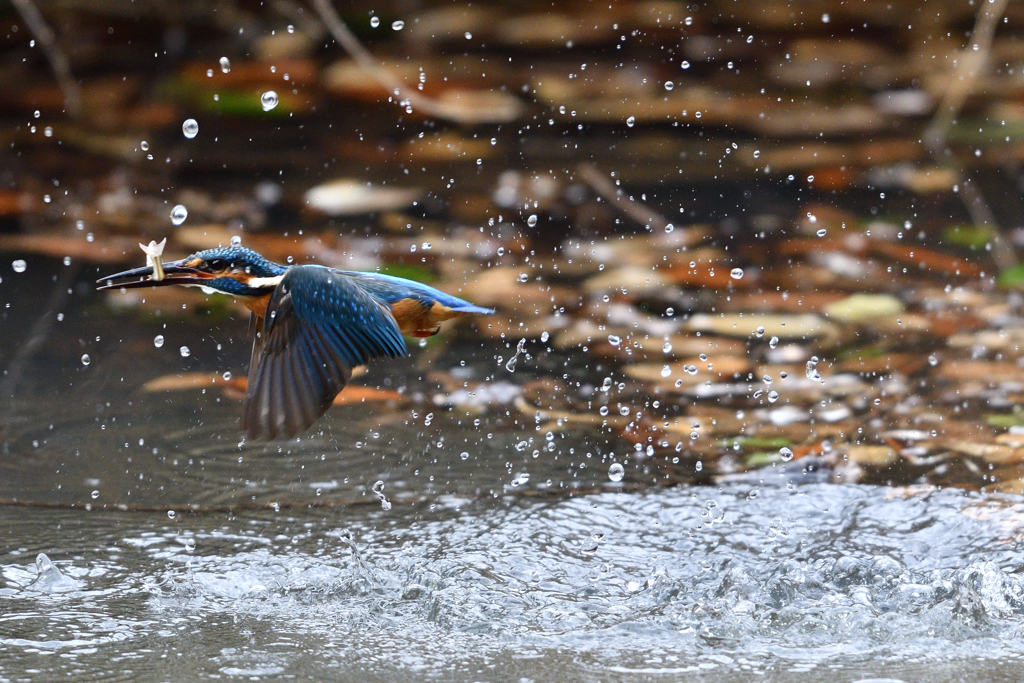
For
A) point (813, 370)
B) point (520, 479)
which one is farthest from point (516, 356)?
point (813, 370)

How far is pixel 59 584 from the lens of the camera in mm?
2369

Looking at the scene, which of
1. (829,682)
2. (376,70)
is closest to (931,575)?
(829,682)

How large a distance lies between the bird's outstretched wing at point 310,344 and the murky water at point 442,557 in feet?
1.19

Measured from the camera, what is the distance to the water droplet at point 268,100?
4.81 meters

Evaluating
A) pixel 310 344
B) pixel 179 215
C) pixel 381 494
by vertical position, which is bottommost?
pixel 381 494

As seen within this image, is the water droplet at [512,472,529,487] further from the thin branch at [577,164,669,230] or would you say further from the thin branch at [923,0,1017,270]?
the thin branch at [923,0,1017,270]

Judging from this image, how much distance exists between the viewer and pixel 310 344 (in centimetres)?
240

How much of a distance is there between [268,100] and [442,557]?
2787mm

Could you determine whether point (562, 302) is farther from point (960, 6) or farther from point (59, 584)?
point (960, 6)

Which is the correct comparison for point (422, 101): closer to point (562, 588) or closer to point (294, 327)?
point (294, 327)

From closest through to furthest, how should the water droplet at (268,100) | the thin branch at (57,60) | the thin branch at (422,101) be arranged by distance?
the water droplet at (268,100) → the thin branch at (57,60) → the thin branch at (422,101)

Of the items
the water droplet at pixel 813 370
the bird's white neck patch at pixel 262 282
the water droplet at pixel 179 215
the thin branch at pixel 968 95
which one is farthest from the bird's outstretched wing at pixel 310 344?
the thin branch at pixel 968 95

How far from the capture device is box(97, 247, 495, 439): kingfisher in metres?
2.29

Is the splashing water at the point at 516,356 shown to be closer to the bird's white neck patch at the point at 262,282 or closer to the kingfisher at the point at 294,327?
the kingfisher at the point at 294,327
